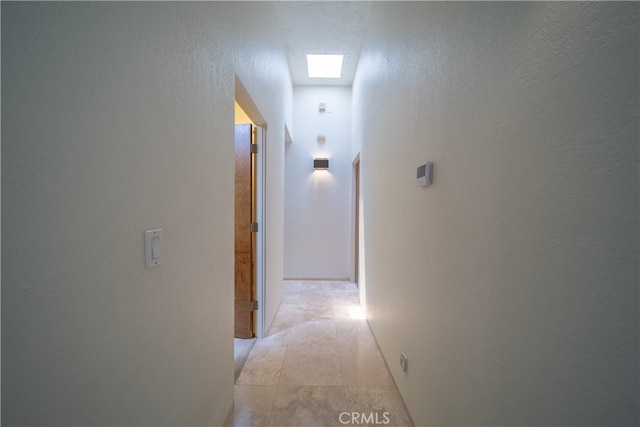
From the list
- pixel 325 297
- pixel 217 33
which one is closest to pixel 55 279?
pixel 217 33

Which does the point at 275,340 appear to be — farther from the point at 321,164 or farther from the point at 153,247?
the point at 321,164

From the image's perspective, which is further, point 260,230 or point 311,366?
point 260,230

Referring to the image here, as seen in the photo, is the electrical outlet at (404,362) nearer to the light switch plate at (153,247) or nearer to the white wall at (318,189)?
the light switch plate at (153,247)

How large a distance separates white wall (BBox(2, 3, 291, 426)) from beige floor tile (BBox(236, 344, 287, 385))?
0.61 metres

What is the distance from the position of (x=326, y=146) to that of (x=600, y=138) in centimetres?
394

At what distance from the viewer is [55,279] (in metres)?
0.53

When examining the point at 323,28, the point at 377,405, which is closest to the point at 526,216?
the point at 377,405

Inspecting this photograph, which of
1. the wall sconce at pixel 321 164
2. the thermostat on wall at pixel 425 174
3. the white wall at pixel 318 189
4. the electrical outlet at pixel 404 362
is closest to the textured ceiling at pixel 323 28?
the white wall at pixel 318 189

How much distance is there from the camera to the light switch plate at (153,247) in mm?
797

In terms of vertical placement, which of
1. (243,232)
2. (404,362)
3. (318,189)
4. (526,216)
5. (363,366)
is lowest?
(363,366)

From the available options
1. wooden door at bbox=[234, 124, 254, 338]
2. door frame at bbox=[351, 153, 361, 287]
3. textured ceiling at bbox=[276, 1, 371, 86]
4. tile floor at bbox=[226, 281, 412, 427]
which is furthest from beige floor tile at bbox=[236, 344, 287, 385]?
textured ceiling at bbox=[276, 1, 371, 86]

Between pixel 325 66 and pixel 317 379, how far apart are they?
372 centimetres

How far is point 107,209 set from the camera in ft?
2.14

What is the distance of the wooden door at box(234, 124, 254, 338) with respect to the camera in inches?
92.7
